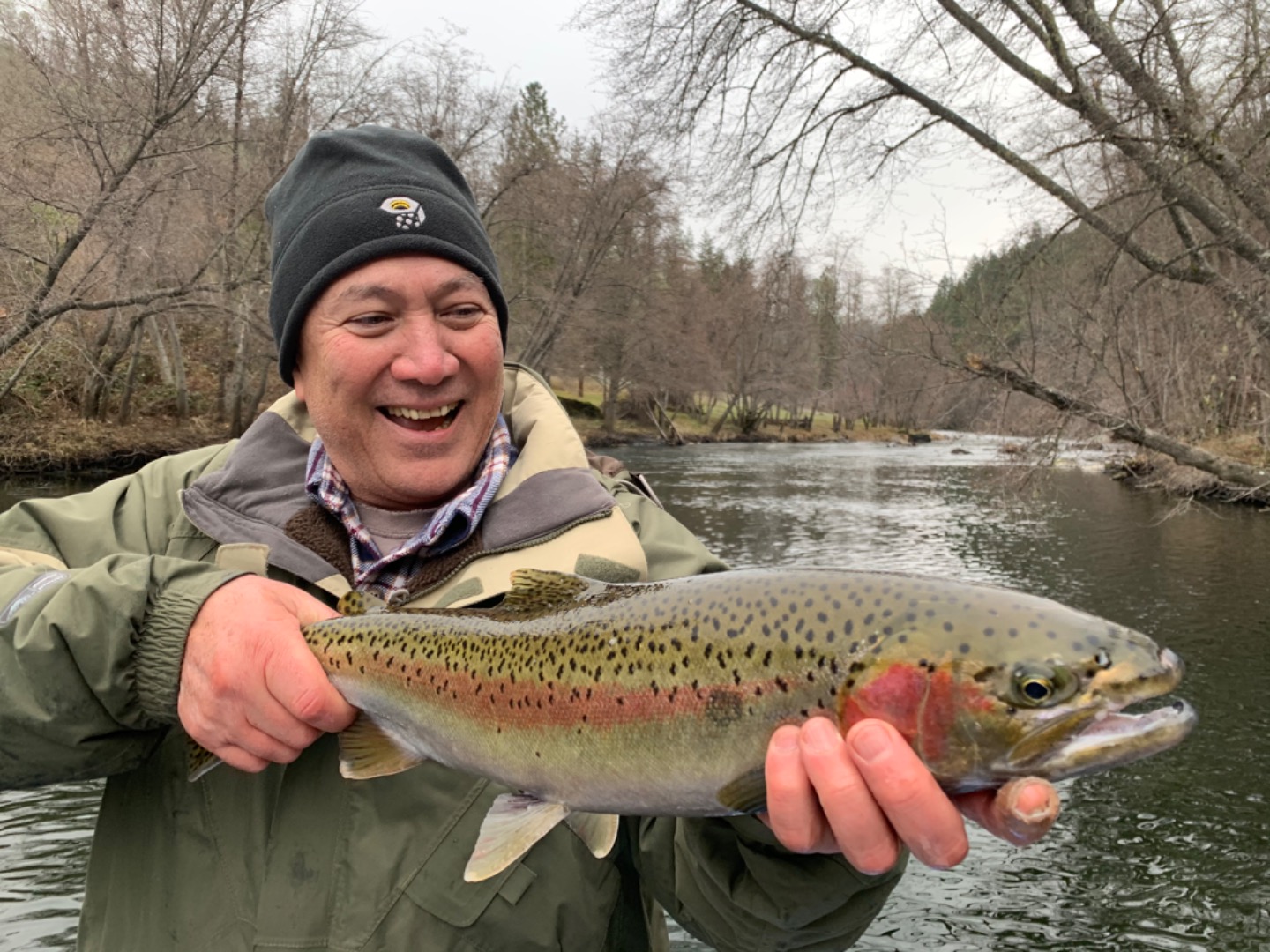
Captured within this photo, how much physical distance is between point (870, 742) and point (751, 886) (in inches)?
25.3

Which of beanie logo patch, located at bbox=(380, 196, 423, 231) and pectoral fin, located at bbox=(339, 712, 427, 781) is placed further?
beanie logo patch, located at bbox=(380, 196, 423, 231)

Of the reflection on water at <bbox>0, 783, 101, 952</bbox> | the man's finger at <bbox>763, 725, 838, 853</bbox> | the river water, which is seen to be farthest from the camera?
the river water

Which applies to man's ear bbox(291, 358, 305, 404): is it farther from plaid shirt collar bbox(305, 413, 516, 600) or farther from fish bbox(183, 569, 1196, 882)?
fish bbox(183, 569, 1196, 882)

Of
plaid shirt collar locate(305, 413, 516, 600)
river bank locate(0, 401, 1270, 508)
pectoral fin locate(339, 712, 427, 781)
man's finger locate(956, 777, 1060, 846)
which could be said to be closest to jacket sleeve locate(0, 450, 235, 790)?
pectoral fin locate(339, 712, 427, 781)

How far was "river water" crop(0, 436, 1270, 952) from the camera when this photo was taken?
226 inches

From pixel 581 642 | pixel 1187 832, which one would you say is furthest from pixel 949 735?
pixel 1187 832

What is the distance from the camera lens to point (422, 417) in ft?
8.05

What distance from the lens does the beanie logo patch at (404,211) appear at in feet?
8.09

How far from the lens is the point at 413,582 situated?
7.65 feet

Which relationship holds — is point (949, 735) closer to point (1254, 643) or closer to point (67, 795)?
point (67, 795)

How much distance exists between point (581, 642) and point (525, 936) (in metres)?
0.72

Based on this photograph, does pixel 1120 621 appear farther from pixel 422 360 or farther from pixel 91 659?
pixel 91 659

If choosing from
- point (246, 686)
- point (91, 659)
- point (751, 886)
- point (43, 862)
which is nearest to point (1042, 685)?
point (751, 886)

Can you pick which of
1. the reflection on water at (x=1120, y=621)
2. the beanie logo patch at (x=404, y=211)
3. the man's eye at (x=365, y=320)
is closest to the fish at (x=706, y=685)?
the man's eye at (x=365, y=320)
